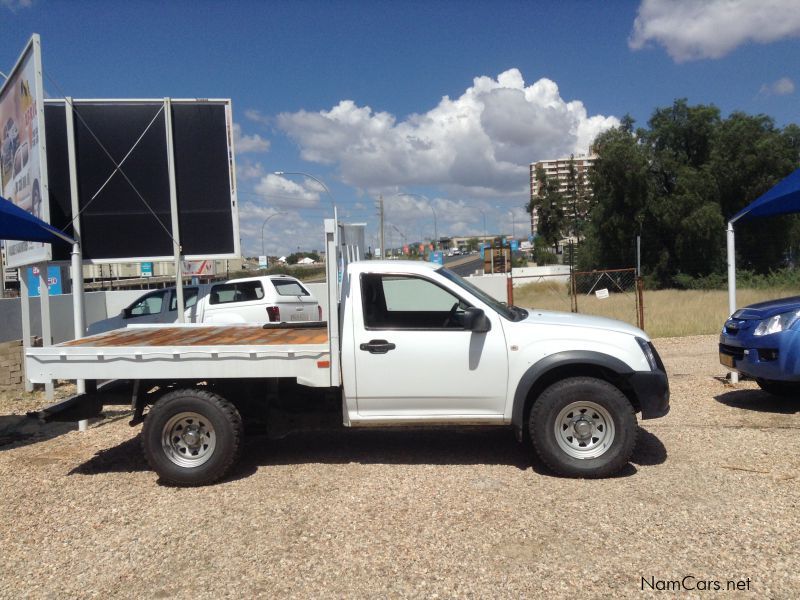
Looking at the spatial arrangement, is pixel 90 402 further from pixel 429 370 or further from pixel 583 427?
pixel 583 427

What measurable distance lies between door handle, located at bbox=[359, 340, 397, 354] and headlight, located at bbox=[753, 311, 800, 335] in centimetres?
459

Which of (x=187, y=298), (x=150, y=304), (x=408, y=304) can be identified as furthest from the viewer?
(x=150, y=304)

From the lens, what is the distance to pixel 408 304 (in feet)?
26.0

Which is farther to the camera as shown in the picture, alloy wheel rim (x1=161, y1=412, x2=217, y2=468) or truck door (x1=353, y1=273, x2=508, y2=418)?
alloy wheel rim (x1=161, y1=412, x2=217, y2=468)

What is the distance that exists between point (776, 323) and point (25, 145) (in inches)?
411

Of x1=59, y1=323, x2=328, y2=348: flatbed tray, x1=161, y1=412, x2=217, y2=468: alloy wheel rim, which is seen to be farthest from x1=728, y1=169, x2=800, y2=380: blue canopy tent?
x1=161, y1=412, x2=217, y2=468: alloy wheel rim

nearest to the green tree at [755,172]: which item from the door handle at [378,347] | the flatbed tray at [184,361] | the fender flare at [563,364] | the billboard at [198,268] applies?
the billboard at [198,268]

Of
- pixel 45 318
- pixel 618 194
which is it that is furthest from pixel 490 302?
pixel 618 194

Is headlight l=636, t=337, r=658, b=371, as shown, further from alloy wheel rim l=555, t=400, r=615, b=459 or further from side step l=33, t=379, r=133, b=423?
side step l=33, t=379, r=133, b=423

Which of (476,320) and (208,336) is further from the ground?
(476,320)

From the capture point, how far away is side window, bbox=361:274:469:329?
5.94 m

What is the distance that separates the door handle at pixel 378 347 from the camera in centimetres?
573

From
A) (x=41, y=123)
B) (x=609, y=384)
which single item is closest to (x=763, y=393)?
(x=609, y=384)

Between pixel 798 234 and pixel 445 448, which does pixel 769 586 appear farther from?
pixel 798 234
